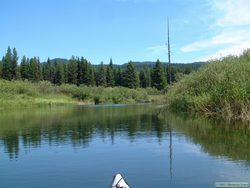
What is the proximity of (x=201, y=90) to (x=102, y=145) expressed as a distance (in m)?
23.1

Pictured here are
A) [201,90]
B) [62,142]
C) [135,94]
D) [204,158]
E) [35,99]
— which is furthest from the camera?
[135,94]

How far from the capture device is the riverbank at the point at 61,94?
88875 millimetres

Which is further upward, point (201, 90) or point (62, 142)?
point (201, 90)

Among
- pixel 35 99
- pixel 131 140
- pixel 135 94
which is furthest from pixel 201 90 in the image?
pixel 135 94

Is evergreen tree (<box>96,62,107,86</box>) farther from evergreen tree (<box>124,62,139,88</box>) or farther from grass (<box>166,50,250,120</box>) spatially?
grass (<box>166,50,250,120</box>)

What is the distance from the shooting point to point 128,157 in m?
19.7

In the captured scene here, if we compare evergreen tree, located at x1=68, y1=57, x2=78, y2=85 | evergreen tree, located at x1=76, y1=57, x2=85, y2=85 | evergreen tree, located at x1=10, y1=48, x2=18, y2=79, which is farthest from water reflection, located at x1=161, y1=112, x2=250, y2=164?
evergreen tree, located at x1=76, y1=57, x2=85, y2=85

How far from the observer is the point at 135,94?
374 feet

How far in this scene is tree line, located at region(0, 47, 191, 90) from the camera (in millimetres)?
129625

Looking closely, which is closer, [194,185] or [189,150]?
[194,185]

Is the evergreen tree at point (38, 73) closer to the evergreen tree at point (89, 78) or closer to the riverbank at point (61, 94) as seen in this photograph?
the evergreen tree at point (89, 78)

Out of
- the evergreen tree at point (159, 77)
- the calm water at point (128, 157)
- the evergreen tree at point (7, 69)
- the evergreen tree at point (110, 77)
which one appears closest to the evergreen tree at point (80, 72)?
the evergreen tree at point (110, 77)

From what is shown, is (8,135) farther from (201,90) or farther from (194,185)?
(201,90)

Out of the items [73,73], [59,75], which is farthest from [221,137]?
[59,75]
